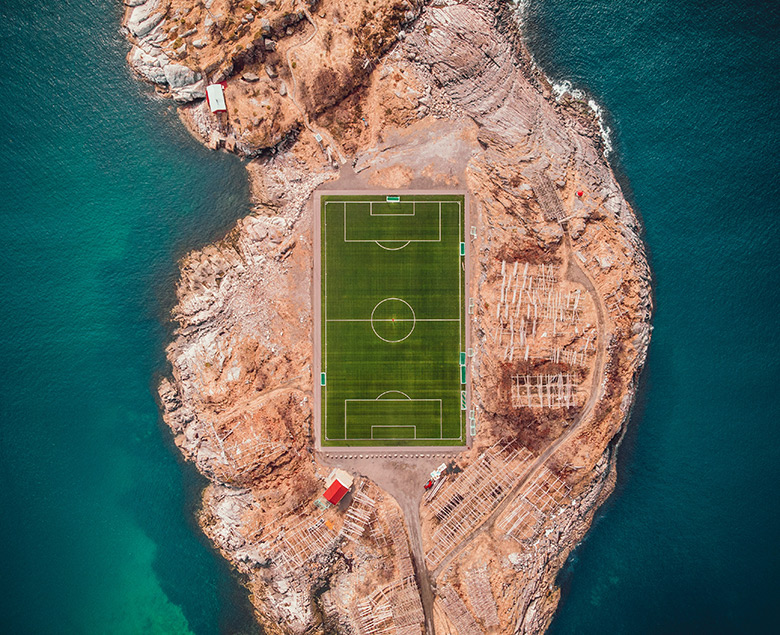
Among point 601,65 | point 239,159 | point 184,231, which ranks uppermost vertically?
point 601,65

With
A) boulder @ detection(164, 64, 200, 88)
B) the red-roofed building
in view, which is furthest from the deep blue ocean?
the red-roofed building

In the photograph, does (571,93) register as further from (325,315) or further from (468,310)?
(325,315)

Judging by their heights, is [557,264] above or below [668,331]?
above

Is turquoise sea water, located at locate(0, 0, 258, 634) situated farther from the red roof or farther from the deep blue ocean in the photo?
the red roof

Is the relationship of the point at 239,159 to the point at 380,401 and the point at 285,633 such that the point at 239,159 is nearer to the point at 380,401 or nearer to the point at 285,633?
the point at 380,401

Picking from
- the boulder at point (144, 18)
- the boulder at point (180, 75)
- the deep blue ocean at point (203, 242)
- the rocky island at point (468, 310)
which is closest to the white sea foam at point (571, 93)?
the deep blue ocean at point (203, 242)

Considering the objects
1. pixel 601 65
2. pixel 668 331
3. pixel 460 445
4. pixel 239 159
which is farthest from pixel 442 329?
pixel 601 65

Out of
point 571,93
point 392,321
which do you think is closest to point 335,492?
point 392,321
